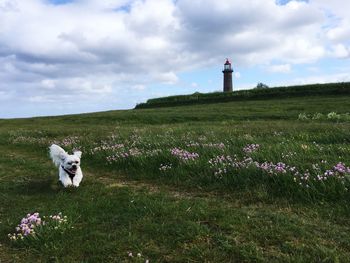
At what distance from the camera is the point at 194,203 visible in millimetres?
8477

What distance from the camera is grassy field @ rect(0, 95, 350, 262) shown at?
6.23 metres

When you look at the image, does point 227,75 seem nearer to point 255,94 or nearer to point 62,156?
point 255,94

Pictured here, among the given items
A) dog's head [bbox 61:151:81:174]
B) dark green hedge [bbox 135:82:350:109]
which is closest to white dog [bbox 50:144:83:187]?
dog's head [bbox 61:151:81:174]

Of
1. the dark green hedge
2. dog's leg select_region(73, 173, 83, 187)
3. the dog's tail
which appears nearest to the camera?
dog's leg select_region(73, 173, 83, 187)

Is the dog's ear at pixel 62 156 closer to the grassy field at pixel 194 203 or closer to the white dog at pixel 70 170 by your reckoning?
the white dog at pixel 70 170

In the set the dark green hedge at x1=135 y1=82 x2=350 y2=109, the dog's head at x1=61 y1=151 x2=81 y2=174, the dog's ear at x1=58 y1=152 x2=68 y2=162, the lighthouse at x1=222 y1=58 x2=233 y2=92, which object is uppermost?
the lighthouse at x1=222 y1=58 x2=233 y2=92

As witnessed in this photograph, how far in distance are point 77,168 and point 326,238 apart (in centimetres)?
678

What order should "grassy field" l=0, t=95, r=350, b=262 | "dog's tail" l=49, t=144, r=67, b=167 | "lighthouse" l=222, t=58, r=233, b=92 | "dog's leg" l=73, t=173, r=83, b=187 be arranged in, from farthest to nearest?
"lighthouse" l=222, t=58, r=233, b=92, "dog's tail" l=49, t=144, r=67, b=167, "dog's leg" l=73, t=173, r=83, b=187, "grassy field" l=0, t=95, r=350, b=262

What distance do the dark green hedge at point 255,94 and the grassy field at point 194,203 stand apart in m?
42.3

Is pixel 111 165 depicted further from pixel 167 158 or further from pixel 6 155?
pixel 6 155

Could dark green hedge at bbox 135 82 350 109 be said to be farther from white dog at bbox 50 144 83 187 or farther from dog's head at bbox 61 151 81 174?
dog's head at bbox 61 151 81 174

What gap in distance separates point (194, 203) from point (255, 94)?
52.5 m

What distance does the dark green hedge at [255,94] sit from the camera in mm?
53625

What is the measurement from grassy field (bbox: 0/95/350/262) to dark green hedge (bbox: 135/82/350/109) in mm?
42299
